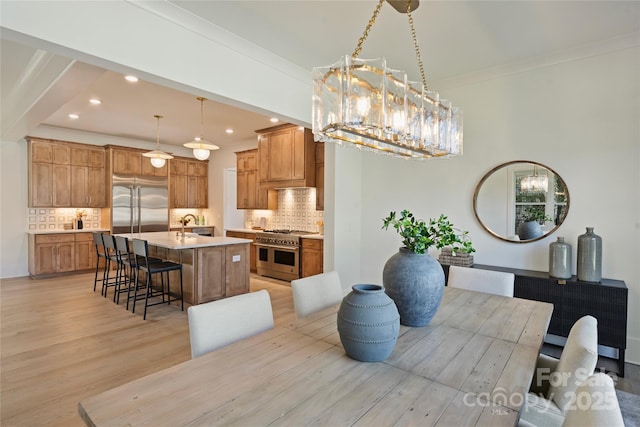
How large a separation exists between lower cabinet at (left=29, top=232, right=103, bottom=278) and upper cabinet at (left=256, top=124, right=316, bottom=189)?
3.81 meters

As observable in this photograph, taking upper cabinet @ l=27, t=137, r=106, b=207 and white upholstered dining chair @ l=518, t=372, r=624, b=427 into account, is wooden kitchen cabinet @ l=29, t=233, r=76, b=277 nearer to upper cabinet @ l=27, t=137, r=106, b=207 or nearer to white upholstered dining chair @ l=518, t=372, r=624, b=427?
upper cabinet @ l=27, t=137, r=106, b=207

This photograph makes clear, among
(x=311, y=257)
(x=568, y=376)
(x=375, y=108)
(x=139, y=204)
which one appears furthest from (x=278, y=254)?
(x=568, y=376)

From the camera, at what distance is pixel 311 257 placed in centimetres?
534

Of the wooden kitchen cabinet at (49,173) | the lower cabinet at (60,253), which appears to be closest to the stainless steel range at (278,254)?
the lower cabinet at (60,253)

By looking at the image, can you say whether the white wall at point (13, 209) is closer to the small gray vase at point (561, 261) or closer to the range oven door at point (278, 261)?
the range oven door at point (278, 261)

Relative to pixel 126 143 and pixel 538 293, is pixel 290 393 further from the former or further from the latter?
pixel 126 143

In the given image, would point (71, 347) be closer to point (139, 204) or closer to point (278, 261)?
point (278, 261)

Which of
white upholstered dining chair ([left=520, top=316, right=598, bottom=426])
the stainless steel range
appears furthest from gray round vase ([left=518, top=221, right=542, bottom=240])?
the stainless steel range

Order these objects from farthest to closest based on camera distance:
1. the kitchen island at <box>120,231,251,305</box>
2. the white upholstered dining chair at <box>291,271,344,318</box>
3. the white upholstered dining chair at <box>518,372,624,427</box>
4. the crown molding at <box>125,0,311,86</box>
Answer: the kitchen island at <box>120,231,251,305</box>
the crown molding at <box>125,0,311,86</box>
the white upholstered dining chair at <box>291,271,344,318</box>
the white upholstered dining chair at <box>518,372,624,427</box>

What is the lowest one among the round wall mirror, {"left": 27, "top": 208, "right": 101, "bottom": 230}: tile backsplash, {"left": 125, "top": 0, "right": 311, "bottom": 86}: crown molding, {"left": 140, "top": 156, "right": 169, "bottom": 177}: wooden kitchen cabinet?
{"left": 27, "top": 208, "right": 101, "bottom": 230}: tile backsplash

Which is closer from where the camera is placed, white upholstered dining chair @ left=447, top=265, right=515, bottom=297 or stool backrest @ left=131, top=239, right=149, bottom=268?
white upholstered dining chair @ left=447, top=265, right=515, bottom=297

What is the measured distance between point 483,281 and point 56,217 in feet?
25.8

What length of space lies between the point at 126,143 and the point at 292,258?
4899mm

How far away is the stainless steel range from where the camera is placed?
5539 millimetres
